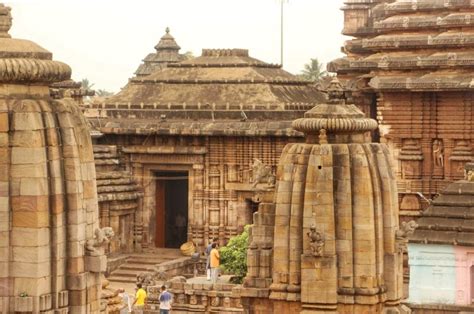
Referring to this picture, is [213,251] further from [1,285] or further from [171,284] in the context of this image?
[1,285]

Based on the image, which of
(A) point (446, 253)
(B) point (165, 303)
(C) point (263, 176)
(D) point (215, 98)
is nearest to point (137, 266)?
(D) point (215, 98)

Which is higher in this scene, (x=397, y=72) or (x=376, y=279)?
(x=397, y=72)

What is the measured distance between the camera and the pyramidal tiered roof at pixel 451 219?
3027cm

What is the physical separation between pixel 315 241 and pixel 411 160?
19.4 meters

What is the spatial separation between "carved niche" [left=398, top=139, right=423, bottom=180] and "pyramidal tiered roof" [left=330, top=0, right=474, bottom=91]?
1675 millimetres

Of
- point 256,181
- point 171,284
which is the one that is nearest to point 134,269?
point 171,284

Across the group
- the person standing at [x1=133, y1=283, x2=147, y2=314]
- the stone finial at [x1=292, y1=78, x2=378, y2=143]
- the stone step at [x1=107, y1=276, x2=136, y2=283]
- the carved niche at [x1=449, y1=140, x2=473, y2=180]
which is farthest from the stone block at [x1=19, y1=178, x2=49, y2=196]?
the stone step at [x1=107, y1=276, x2=136, y2=283]

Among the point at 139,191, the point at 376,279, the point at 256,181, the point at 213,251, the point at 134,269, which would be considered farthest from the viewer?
the point at 139,191

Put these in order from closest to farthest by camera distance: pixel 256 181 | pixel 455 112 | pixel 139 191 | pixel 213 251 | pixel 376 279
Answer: pixel 376 279 → pixel 256 181 → pixel 213 251 → pixel 455 112 → pixel 139 191

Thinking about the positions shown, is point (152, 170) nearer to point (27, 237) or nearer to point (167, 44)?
point (167, 44)

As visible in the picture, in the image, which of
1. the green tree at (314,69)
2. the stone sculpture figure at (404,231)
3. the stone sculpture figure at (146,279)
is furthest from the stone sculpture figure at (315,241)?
the green tree at (314,69)

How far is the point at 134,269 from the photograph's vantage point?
45094mm

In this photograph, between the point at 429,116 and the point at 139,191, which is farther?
the point at 139,191

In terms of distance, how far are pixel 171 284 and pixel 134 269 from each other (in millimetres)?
6785
